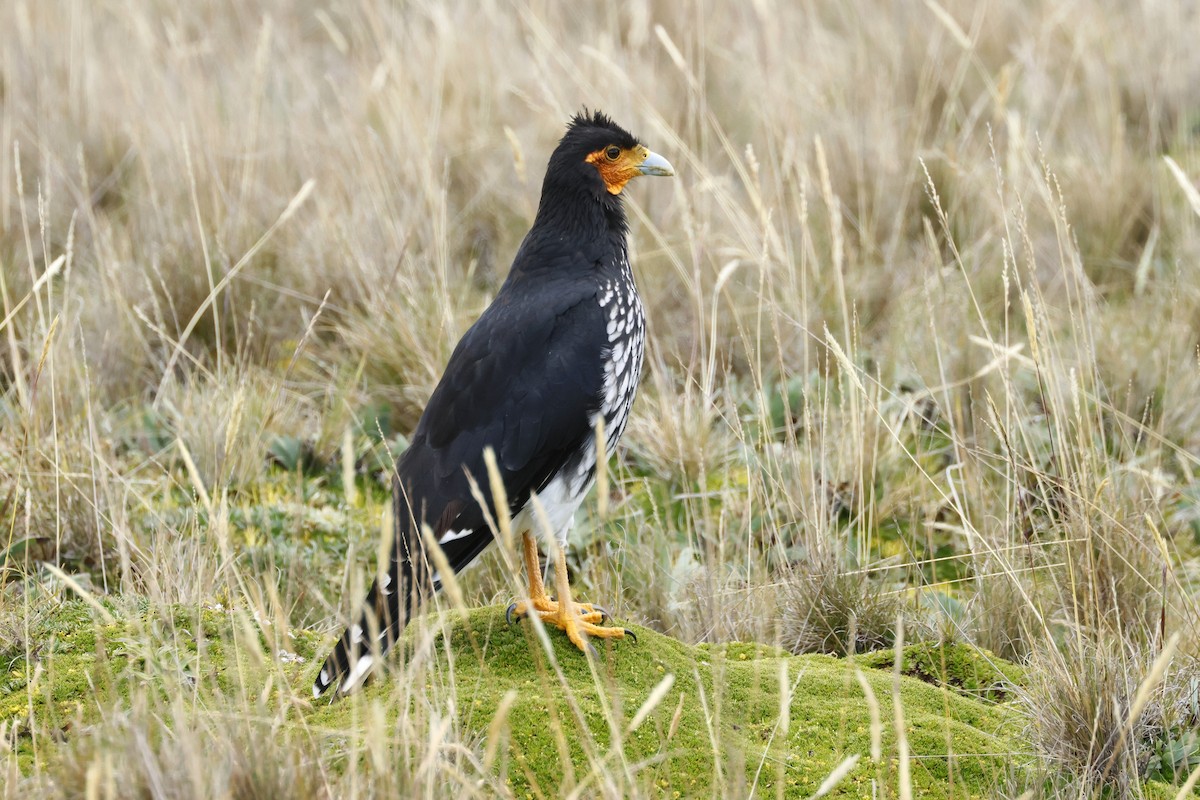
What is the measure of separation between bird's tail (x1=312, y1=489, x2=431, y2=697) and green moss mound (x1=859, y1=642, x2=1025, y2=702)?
47.8 inches

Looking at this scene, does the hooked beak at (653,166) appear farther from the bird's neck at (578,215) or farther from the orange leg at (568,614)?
the orange leg at (568,614)

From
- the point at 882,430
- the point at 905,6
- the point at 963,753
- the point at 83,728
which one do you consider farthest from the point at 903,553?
the point at 905,6

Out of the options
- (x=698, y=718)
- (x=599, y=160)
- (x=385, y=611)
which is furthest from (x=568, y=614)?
(x=599, y=160)

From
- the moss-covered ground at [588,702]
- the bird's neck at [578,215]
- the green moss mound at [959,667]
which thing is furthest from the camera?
the bird's neck at [578,215]

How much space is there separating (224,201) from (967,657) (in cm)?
394

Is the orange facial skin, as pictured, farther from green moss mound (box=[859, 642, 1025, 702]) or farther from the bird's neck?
green moss mound (box=[859, 642, 1025, 702])

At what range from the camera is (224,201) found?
18.5 feet

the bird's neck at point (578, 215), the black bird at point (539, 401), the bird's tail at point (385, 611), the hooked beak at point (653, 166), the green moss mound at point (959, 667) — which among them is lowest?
the green moss mound at point (959, 667)

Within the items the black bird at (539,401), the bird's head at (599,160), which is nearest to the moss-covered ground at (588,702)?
the black bird at (539,401)

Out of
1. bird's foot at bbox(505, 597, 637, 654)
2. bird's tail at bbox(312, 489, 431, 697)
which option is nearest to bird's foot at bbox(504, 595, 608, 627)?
bird's foot at bbox(505, 597, 637, 654)

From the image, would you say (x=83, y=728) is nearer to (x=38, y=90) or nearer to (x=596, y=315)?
(x=596, y=315)

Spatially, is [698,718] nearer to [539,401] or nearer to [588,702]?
[588,702]

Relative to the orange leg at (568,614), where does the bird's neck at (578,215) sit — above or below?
above

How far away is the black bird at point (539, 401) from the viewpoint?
307cm
